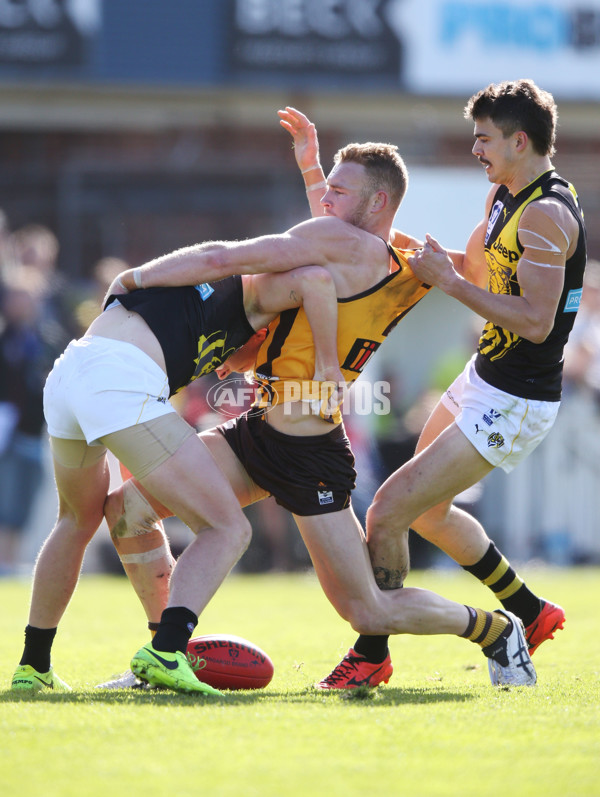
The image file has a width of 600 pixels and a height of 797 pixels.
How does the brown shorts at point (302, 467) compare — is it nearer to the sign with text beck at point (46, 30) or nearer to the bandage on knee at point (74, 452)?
the bandage on knee at point (74, 452)

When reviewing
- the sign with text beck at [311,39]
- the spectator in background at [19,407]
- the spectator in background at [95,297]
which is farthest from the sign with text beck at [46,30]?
the spectator in background at [19,407]

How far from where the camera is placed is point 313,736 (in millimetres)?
3527

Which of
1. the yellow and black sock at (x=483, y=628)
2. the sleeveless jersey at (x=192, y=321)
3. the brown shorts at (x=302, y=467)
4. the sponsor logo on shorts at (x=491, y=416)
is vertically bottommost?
the yellow and black sock at (x=483, y=628)

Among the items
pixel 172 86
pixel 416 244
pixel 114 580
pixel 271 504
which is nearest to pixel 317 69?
pixel 172 86

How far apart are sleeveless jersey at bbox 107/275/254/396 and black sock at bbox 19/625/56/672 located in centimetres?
119

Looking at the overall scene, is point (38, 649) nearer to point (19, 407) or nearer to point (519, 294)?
point (519, 294)

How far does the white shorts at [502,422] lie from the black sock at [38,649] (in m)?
2.04

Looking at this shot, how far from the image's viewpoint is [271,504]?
11.5 meters

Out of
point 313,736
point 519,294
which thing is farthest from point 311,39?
point 313,736

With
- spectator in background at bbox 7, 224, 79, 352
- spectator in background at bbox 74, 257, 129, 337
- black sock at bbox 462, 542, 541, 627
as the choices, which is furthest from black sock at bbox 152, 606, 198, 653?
spectator in background at bbox 7, 224, 79, 352

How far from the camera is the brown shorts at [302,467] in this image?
4707 millimetres

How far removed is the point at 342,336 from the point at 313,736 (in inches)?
72.7

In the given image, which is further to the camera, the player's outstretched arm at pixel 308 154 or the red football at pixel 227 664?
the player's outstretched arm at pixel 308 154

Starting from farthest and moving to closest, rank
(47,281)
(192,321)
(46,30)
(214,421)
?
(46,30) → (47,281) → (214,421) → (192,321)
